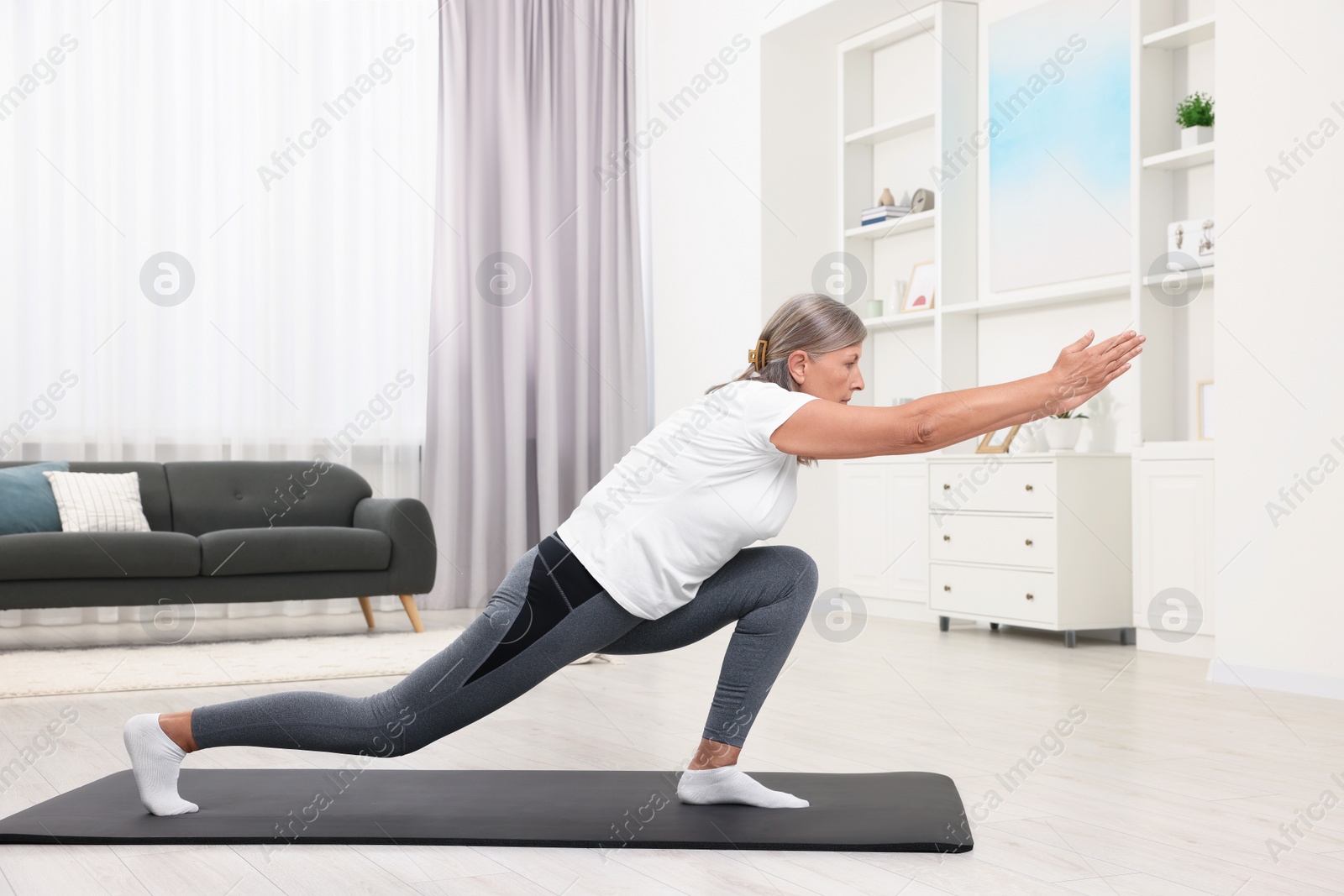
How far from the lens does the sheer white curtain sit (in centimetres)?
518

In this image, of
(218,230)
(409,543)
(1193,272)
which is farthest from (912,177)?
(218,230)

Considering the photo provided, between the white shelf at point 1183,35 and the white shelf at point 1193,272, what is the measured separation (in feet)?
2.67

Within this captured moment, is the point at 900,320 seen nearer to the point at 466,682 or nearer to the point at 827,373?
the point at 827,373

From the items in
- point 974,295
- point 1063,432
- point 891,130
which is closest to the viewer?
point 1063,432

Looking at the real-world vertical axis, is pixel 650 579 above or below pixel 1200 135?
below

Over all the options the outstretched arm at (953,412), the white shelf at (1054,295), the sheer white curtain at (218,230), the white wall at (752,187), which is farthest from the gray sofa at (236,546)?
the outstretched arm at (953,412)

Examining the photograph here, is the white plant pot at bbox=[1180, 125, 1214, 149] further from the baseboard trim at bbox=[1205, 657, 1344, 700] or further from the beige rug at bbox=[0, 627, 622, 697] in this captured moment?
the beige rug at bbox=[0, 627, 622, 697]

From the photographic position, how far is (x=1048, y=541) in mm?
4363

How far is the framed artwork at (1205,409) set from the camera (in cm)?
424

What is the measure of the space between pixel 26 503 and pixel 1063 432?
388 centimetres

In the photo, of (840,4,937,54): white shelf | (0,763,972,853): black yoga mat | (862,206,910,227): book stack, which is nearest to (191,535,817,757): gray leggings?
(0,763,972,853): black yoga mat

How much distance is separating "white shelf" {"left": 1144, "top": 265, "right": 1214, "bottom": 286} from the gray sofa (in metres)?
2.84

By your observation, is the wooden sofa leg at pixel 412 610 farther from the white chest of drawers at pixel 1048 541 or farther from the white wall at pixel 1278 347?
the white wall at pixel 1278 347

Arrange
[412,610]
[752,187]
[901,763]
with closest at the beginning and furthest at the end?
1. [901,763]
2. [412,610]
3. [752,187]
